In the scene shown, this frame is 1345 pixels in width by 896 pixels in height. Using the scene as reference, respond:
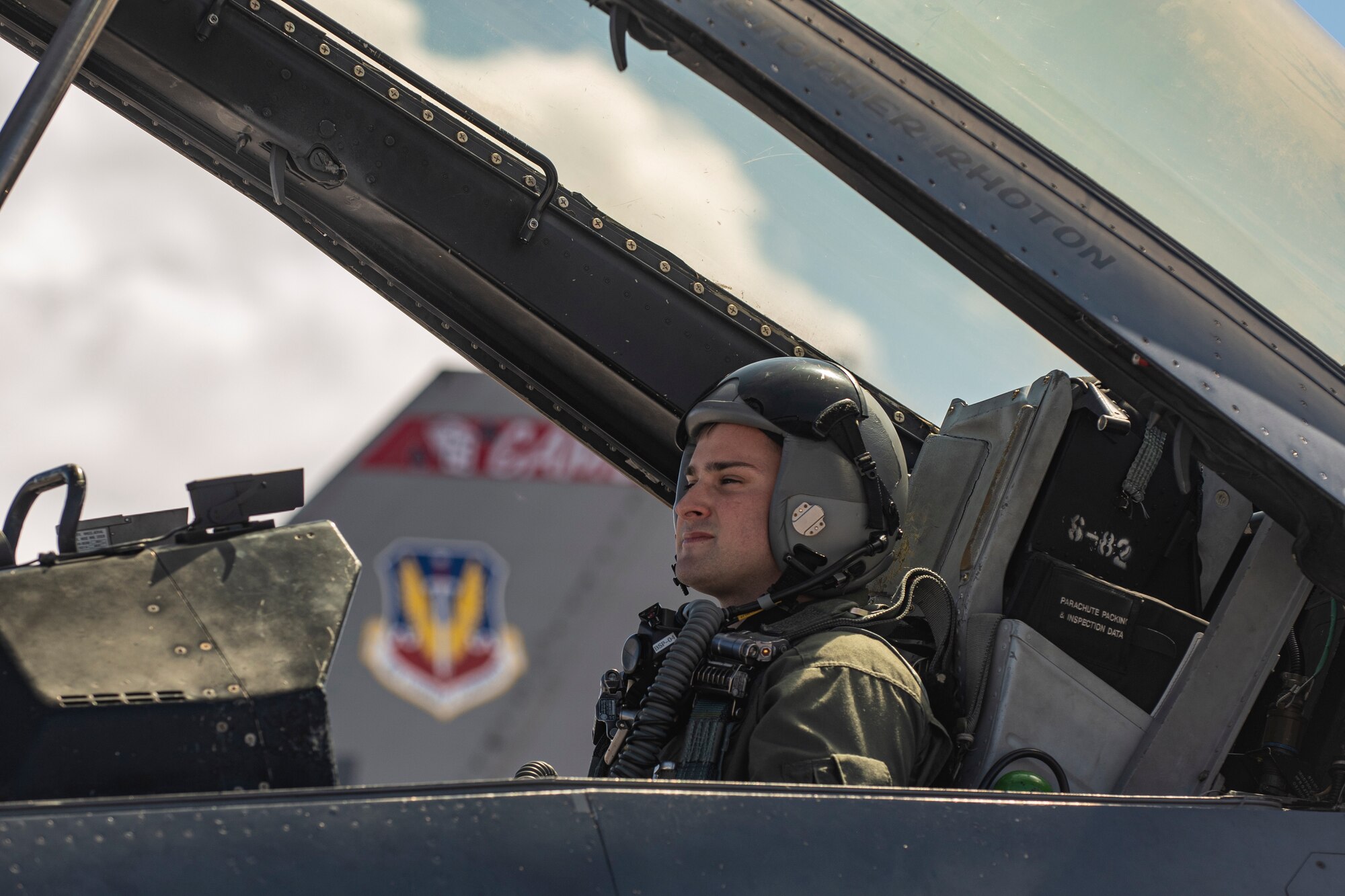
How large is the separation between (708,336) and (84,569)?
158cm

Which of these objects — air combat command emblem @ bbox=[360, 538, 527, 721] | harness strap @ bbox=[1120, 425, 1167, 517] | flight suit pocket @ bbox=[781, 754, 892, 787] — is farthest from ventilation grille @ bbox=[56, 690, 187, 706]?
air combat command emblem @ bbox=[360, 538, 527, 721]

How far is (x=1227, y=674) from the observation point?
6.10 ft

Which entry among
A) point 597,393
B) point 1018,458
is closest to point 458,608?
point 597,393

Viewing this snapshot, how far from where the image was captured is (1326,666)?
6.10ft

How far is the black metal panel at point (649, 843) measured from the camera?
3.13ft

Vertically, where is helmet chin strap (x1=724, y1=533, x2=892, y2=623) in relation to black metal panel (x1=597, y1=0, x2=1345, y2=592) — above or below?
below

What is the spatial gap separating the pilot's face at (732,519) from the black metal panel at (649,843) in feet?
3.46

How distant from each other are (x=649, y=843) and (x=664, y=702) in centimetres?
84

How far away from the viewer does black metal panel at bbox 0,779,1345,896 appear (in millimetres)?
953

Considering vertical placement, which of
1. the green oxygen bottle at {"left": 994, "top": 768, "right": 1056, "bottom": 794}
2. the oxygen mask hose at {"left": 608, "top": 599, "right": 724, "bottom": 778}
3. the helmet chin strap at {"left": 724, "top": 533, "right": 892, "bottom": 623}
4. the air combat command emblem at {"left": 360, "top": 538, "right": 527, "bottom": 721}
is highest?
the helmet chin strap at {"left": 724, "top": 533, "right": 892, "bottom": 623}

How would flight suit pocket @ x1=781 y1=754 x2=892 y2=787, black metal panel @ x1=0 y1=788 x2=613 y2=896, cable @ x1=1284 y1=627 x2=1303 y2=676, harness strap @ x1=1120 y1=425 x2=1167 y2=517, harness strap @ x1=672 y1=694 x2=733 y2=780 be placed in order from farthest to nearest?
harness strap @ x1=1120 y1=425 x2=1167 y2=517
cable @ x1=1284 y1=627 x2=1303 y2=676
harness strap @ x1=672 y1=694 x2=733 y2=780
flight suit pocket @ x1=781 y1=754 x2=892 y2=787
black metal panel @ x1=0 y1=788 x2=613 y2=896

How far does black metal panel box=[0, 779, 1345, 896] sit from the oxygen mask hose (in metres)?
0.74

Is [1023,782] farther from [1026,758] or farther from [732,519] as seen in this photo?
[732,519]

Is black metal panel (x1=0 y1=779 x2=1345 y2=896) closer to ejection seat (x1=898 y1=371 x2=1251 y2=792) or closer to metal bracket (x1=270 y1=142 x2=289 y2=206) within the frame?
ejection seat (x1=898 y1=371 x2=1251 y2=792)
